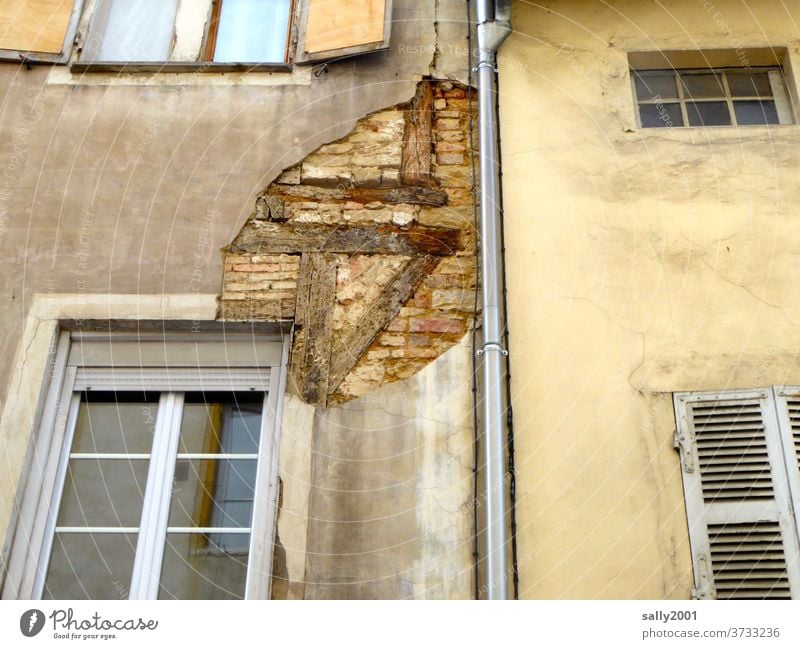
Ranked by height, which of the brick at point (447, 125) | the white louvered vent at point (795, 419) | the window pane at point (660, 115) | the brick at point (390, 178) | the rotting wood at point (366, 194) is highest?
the window pane at point (660, 115)

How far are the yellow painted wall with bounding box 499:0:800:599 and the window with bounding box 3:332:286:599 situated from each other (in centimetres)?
135

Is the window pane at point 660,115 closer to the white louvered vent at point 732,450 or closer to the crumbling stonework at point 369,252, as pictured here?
the crumbling stonework at point 369,252

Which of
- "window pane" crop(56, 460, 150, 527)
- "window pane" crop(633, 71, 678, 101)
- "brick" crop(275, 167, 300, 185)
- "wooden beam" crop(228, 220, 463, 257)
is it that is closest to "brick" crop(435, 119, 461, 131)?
"wooden beam" crop(228, 220, 463, 257)

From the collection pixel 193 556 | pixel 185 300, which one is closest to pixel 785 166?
pixel 185 300

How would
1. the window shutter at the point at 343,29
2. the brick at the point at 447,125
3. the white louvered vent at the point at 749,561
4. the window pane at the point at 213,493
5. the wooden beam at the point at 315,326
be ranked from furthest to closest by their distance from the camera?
the window shutter at the point at 343,29 < the brick at the point at 447,125 < the wooden beam at the point at 315,326 < the window pane at the point at 213,493 < the white louvered vent at the point at 749,561

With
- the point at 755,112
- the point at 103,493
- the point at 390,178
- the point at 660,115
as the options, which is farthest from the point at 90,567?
the point at 755,112

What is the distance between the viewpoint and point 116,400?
17.2ft

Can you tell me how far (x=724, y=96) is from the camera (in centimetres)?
593

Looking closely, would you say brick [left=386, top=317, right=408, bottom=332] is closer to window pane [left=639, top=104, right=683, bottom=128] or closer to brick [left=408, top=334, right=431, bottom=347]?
brick [left=408, top=334, right=431, bottom=347]

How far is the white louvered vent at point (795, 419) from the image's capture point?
15.4 feet

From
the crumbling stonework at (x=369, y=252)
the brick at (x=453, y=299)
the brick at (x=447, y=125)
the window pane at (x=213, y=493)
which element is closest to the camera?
the window pane at (x=213, y=493)

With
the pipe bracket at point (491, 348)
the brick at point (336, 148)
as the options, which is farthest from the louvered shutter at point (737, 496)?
the brick at point (336, 148)

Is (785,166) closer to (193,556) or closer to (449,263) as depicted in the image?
(449,263)

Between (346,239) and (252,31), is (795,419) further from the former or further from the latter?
(252,31)
